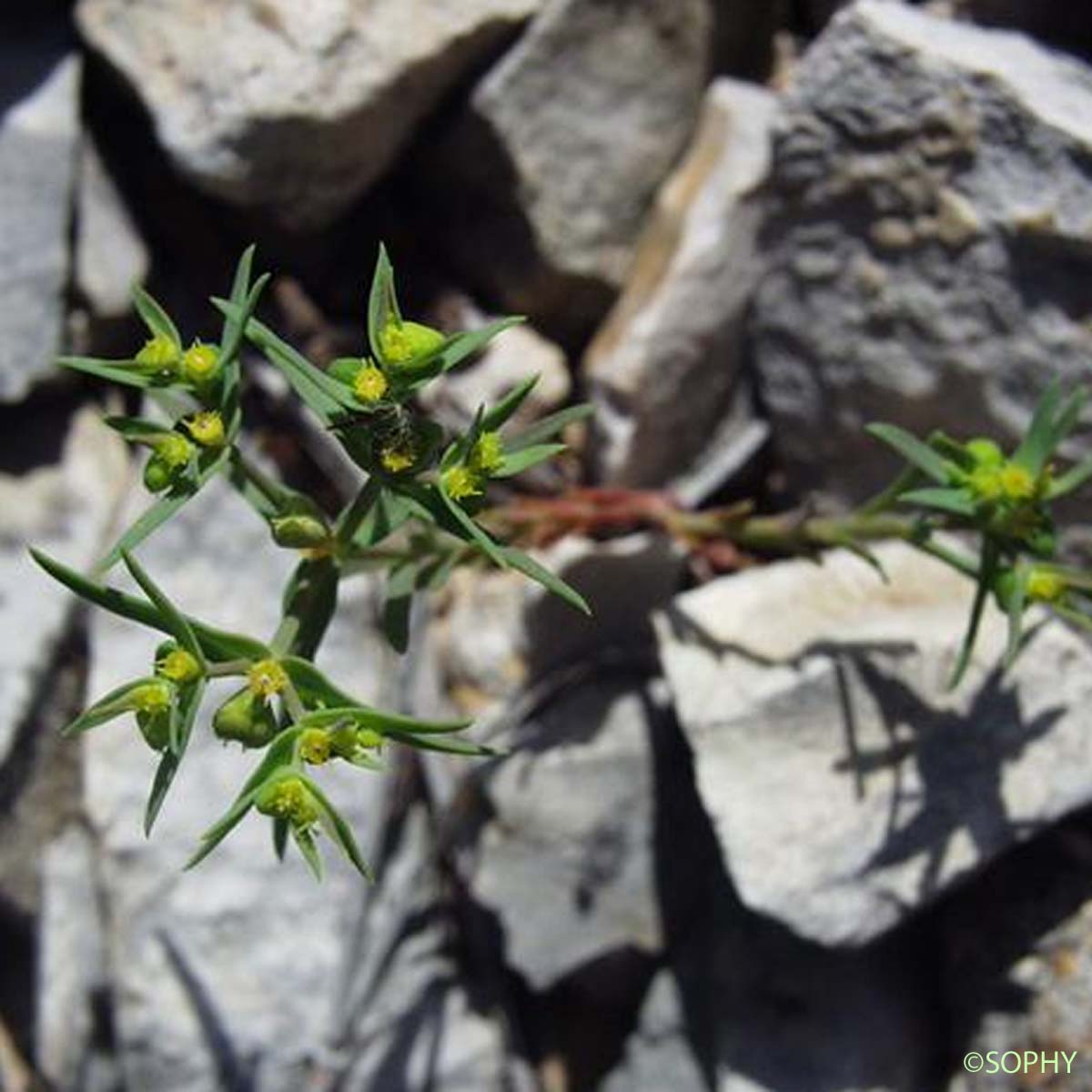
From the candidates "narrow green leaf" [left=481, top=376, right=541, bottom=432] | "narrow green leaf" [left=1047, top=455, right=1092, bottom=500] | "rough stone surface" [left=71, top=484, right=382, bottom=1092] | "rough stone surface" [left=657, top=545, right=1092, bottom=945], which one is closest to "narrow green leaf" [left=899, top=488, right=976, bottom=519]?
"narrow green leaf" [left=1047, top=455, right=1092, bottom=500]

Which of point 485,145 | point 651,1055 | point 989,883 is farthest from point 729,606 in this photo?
point 485,145

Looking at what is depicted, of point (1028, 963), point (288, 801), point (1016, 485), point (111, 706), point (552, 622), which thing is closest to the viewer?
point (288, 801)

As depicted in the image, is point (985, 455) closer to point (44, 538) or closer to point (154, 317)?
point (154, 317)

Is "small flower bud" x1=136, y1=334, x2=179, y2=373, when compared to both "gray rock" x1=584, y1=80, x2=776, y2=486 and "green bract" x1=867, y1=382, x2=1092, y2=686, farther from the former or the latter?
"gray rock" x1=584, y1=80, x2=776, y2=486

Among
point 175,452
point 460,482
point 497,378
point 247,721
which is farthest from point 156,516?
point 497,378

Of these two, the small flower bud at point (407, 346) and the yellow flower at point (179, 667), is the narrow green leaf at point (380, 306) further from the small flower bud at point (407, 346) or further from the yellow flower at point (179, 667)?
the yellow flower at point (179, 667)

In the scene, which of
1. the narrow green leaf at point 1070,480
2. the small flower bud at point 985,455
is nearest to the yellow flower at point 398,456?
the small flower bud at point 985,455
